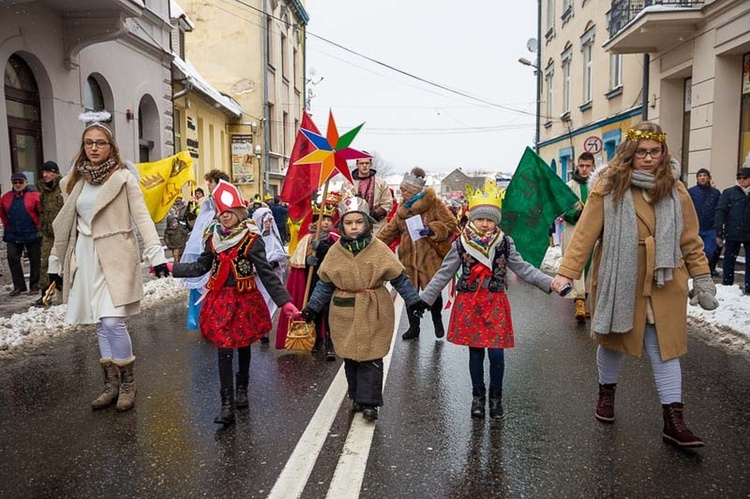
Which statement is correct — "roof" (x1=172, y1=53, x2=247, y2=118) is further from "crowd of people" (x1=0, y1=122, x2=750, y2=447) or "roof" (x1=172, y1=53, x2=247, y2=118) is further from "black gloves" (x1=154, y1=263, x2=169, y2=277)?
"black gloves" (x1=154, y1=263, x2=169, y2=277)

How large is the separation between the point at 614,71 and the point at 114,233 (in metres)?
18.1

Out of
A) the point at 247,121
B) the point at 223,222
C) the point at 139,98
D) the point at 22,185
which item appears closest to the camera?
the point at 223,222

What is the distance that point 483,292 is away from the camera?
14.4 ft

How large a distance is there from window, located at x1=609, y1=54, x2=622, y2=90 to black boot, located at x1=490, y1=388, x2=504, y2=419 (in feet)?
55.9

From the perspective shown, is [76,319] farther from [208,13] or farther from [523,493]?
[208,13]

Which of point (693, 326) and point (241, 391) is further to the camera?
point (693, 326)

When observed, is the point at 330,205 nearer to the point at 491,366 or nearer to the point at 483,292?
the point at 483,292

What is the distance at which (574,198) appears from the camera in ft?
20.0

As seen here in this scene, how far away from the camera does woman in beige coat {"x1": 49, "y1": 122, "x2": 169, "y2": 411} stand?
4.65m

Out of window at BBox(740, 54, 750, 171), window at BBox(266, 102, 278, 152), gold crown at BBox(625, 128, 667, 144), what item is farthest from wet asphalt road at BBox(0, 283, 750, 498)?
window at BBox(266, 102, 278, 152)

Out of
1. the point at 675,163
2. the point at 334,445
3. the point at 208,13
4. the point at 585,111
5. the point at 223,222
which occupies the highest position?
the point at 208,13

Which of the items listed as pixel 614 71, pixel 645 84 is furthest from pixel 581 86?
pixel 645 84

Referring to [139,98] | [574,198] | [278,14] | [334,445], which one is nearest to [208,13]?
[278,14]

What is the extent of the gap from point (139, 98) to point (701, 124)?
13024mm
